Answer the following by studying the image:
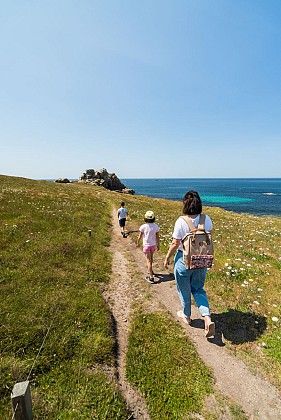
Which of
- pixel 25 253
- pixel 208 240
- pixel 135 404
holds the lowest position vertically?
pixel 135 404

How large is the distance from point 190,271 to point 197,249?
823 millimetres

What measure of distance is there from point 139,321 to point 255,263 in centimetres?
838

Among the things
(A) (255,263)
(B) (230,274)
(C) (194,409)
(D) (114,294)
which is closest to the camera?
(C) (194,409)

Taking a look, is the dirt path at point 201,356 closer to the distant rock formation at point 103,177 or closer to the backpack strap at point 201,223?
the backpack strap at point 201,223

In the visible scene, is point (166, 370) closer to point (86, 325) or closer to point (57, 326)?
point (86, 325)

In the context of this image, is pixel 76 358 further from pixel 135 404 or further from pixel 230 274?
pixel 230 274

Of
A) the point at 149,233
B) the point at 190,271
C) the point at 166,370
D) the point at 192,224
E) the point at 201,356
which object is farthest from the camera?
the point at 149,233

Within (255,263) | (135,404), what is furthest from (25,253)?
(255,263)

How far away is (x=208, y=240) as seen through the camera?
645 cm

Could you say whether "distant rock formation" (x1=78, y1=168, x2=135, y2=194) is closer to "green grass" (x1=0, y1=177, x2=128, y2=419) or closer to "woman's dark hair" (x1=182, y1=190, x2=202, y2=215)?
"green grass" (x1=0, y1=177, x2=128, y2=419)

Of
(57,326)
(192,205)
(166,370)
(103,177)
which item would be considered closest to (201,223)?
(192,205)

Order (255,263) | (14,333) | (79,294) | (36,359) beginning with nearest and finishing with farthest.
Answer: (36,359), (14,333), (79,294), (255,263)

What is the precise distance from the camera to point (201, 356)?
6.18 metres

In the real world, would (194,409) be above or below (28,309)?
below
